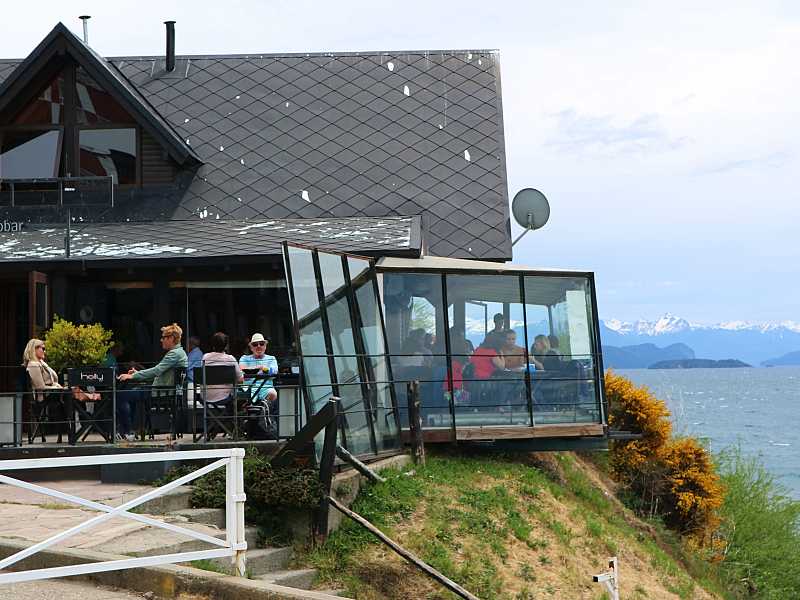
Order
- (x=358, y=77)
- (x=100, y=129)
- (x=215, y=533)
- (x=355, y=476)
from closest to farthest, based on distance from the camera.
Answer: (x=215, y=533), (x=355, y=476), (x=100, y=129), (x=358, y=77)

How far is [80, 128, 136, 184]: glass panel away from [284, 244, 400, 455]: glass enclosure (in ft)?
24.0

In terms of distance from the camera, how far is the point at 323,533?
12.3 meters

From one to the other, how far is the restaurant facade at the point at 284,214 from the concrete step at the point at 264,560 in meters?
2.47

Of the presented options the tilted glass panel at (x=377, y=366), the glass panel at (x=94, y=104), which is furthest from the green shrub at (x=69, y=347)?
the glass panel at (x=94, y=104)

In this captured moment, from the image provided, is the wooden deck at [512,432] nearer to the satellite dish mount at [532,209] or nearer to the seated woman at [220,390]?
the seated woman at [220,390]

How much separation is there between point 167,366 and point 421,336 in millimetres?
3184

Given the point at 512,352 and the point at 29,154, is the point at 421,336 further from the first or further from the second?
the point at 29,154

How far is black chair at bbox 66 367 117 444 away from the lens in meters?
14.7

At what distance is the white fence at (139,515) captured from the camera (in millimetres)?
8836

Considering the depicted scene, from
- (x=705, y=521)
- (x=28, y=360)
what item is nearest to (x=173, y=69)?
(x=28, y=360)

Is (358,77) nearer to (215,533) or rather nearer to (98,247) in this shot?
(98,247)

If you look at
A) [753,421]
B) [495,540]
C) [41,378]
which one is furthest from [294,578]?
[753,421]

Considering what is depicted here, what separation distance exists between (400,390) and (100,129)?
8251 mm

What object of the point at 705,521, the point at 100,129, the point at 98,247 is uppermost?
the point at 100,129
